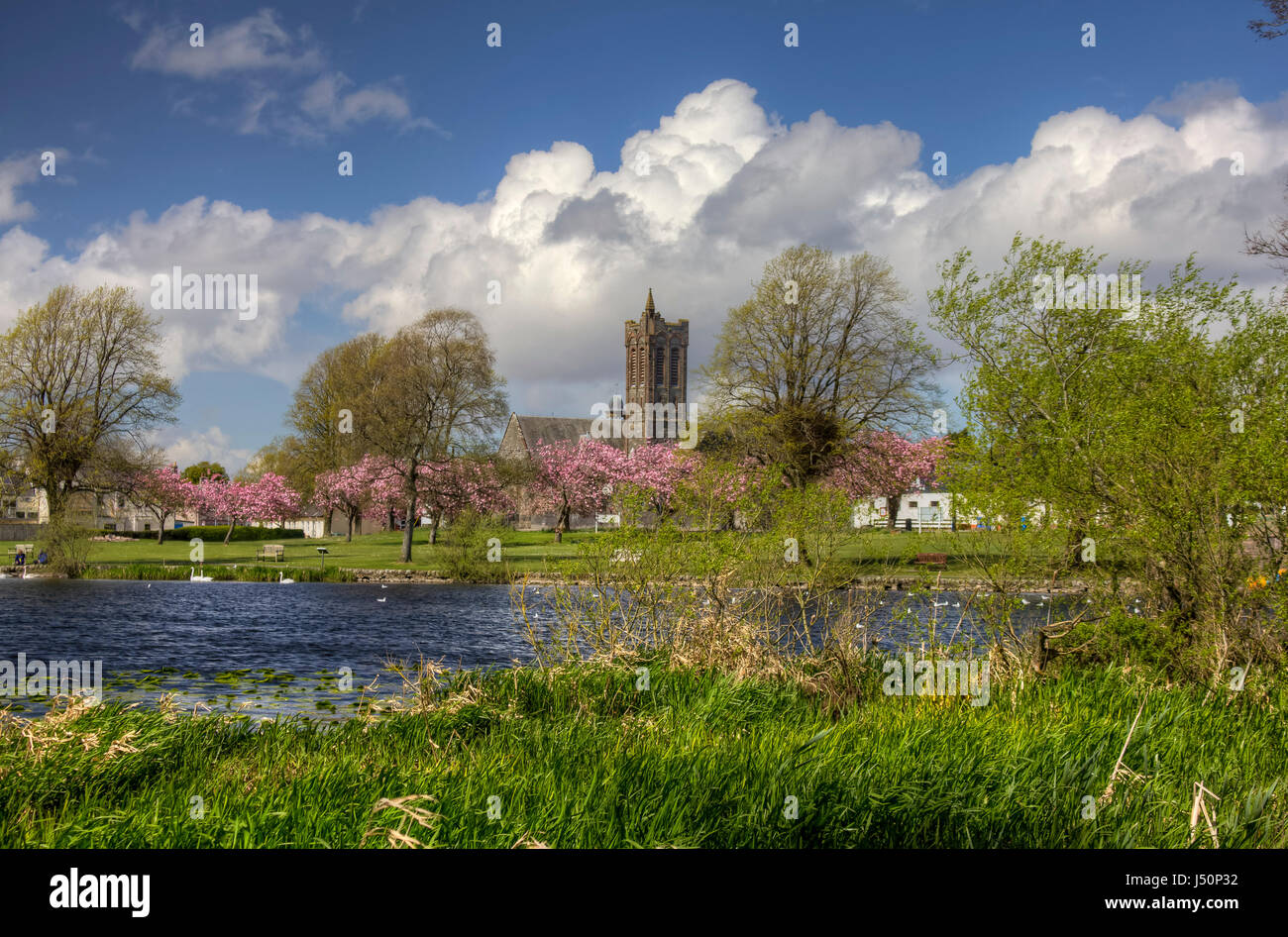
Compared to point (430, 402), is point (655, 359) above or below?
above

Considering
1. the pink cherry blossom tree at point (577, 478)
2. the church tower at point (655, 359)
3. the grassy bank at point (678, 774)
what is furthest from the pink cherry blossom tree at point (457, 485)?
the church tower at point (655, 359)

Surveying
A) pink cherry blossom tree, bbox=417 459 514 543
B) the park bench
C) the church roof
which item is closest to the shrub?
the park bench

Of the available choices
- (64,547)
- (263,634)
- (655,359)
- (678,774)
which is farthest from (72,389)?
(655,359)

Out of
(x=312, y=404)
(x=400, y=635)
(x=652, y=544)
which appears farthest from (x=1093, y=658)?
(x=312, y=404)

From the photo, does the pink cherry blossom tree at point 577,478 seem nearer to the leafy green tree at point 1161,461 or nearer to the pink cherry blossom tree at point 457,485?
the pink cherry blossom tree at point 457,485

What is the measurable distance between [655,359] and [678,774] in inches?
4523

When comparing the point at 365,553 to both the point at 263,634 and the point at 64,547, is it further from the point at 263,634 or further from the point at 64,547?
the point at 263,634

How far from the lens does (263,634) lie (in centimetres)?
2203

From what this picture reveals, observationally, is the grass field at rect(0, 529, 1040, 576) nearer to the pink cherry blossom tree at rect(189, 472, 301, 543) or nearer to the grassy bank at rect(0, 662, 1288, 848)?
the pink cherry blossom tree at rect(189, 472, 301, 543)

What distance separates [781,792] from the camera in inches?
226

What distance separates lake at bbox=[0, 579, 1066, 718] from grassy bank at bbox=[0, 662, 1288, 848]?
2398mm

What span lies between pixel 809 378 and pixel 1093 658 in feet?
91.7

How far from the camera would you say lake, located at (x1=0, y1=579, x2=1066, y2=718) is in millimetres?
14078
